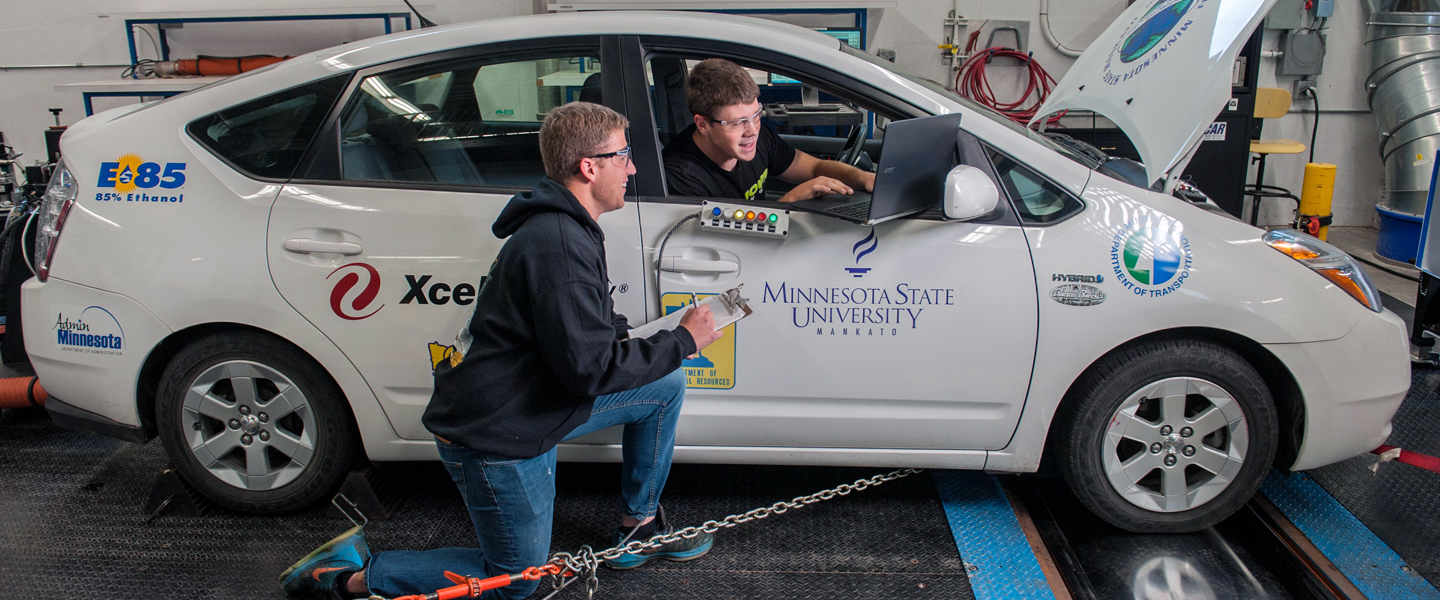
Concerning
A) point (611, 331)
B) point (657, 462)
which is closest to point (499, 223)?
point (611, 331)

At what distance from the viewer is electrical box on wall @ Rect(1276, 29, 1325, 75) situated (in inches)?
251

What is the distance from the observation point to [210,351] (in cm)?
240

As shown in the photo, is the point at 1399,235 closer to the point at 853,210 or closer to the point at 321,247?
the point at 853,210

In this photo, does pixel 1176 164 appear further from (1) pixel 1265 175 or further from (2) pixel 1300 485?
(1) pixel 1265 175

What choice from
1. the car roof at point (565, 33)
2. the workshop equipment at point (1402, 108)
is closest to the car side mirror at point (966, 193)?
the car roof at point (565, 33)

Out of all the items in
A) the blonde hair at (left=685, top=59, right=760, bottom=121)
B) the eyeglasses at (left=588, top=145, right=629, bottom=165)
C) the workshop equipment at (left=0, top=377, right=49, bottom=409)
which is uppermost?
the blonde hair at (left=685, top=59, right=760, bottom=121)

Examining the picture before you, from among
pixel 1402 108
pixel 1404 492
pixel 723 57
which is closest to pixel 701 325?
pixel 723 57

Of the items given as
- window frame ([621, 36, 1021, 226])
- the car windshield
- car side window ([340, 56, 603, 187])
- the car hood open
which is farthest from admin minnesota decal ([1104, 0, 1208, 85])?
car side window ([340, 56, 603, 187])

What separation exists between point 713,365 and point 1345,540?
1861mm

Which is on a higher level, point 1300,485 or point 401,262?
point 401,262

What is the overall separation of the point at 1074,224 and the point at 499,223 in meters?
1.43

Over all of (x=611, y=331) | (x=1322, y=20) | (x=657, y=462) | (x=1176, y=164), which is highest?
(x=1322, y=20)

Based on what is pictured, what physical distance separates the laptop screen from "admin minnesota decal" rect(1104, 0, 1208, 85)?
637 millimetres

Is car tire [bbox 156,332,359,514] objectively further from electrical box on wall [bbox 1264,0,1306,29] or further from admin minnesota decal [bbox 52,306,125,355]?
electrical box on wall [bbox 1264,0,1306,29]
